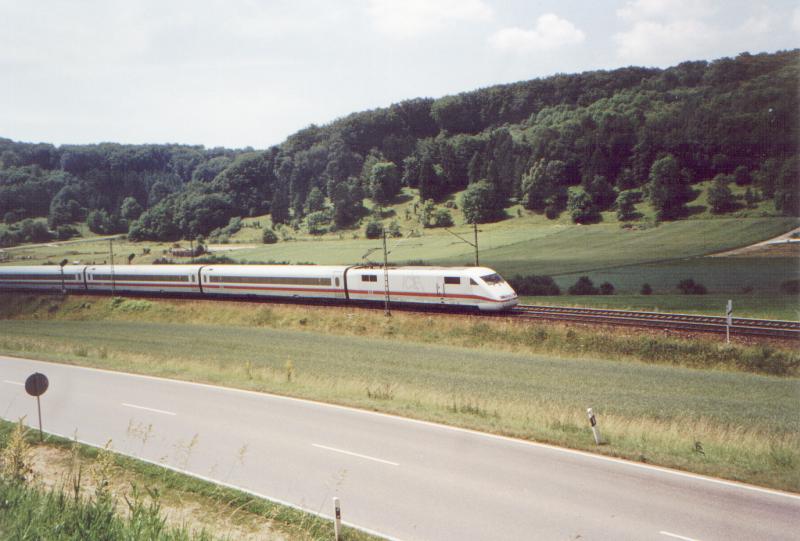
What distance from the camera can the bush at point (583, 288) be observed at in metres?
→ 47.6

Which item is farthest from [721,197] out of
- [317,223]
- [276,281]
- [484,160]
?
[317,223]

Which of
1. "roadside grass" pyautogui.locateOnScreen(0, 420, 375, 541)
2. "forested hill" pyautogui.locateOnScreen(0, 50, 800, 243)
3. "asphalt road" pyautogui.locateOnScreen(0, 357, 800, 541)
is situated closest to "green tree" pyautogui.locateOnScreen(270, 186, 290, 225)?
"forested hill" pyautogui.locateOnScreen(0, 50, 800, 243)

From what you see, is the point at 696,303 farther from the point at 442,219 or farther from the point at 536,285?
the point at 442,219

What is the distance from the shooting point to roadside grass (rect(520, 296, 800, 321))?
117 feet

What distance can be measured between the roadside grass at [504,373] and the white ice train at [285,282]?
177 centimetres

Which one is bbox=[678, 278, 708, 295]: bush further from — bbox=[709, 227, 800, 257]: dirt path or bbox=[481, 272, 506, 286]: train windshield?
bbox=[481, 272, 506, 286]: train windshield

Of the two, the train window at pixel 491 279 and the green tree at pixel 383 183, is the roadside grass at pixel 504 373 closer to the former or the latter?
the train window at pixel 491 279

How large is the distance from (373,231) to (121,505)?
6504 centimetres

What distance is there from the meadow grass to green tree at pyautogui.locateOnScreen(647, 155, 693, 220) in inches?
946

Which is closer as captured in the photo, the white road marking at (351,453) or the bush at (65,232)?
the white road marking at (351,453)

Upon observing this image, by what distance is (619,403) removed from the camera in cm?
1973

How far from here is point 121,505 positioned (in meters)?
10.8

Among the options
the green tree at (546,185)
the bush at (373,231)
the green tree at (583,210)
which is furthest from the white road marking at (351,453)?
the green tree at (546,185)

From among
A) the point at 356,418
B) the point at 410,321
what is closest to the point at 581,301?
the point at 410,321
